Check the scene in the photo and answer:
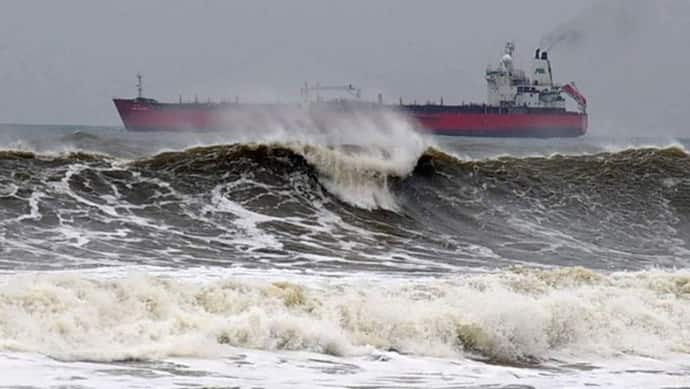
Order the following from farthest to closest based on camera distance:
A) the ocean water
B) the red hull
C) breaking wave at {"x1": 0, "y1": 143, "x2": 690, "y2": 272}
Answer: the red hull
breaking wave at {"x1": 0, "y1": 143, "x2": 690, "y2": 272}
the ocean water

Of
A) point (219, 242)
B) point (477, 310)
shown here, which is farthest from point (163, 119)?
point (477, 310)

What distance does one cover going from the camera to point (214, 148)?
2353cm

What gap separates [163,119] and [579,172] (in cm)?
5624

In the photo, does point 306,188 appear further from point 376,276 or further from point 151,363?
point 151,363

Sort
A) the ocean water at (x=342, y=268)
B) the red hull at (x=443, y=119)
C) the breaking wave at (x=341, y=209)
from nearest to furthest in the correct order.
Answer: the ocean water at (x=342, y=268) < the breaking wave at (x=341, y=209) < the red hull at (x=443, y=119)

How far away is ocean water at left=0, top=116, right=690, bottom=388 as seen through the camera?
933 cm

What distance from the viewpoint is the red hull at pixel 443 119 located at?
75750 millimetres

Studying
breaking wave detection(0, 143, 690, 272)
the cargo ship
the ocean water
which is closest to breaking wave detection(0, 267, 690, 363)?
the ocean water

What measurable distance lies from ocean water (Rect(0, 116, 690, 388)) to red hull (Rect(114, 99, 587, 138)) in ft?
161

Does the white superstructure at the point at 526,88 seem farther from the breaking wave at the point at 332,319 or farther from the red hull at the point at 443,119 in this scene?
the breaking wave at the point at 332,319

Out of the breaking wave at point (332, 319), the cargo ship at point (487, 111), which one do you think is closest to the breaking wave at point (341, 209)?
the breaking wave at point (332, 319)

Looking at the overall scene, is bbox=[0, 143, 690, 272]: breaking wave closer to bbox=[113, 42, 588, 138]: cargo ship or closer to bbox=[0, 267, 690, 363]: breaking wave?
bbox=[0, 267, 690, 363]: breaking wave

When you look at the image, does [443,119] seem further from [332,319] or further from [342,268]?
[332,319]

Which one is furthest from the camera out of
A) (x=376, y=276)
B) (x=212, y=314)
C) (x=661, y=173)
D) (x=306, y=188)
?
(x=661, y=173)
